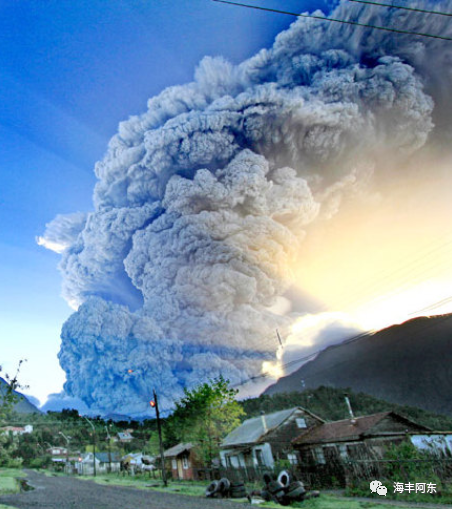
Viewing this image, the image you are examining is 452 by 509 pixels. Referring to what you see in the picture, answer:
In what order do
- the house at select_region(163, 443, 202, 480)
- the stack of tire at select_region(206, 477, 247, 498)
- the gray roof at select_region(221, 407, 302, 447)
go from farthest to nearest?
the house at select_region(163, 443, 202, 480) → the gray roof at select_region(221, 407, 302, 447) → the stack of tire at select_region(206, 477, 247, 498)

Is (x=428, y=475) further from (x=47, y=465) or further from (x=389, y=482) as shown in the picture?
(x=47, y=465)

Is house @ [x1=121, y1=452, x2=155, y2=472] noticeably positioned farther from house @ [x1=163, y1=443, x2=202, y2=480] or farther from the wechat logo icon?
the wechat logo icon

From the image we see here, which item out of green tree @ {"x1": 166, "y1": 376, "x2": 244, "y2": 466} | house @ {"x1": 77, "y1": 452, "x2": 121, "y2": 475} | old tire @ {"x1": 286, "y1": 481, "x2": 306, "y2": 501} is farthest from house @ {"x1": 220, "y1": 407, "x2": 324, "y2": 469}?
house @ {"x1": 77, "y1": 452, "x2": 121, "y2": 475}

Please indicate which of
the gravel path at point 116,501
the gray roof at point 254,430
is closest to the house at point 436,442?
the gravel path at point 116,501

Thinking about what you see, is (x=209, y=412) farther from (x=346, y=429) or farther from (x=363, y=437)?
(x=363, y=437)

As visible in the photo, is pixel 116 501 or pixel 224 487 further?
pixel 224 487

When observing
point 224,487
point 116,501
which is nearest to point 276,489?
point 224,487

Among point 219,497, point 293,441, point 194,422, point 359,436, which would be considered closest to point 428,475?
point 359,436
